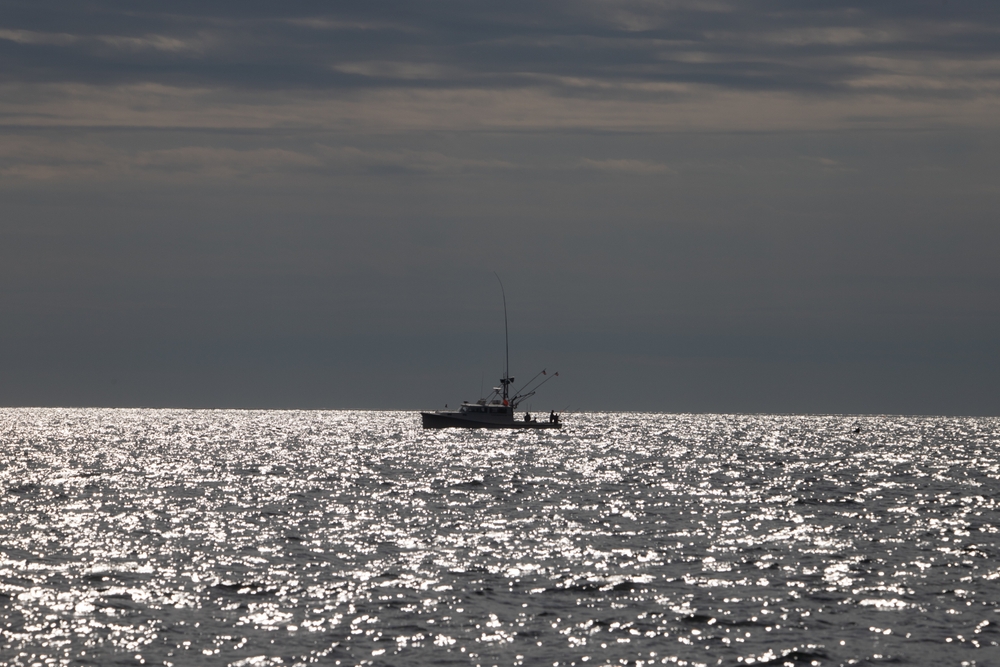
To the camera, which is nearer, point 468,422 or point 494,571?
point 494,571

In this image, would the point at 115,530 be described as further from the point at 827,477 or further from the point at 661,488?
the point at 827,477

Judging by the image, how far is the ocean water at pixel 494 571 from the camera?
3025cm

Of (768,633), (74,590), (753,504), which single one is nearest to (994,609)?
(768,633)

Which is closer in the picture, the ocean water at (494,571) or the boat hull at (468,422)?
the ocean water at (494,571)

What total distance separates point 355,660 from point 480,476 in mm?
63125

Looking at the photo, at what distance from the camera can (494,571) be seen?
42.1m

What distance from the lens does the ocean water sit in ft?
99.2

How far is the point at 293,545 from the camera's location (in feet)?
160

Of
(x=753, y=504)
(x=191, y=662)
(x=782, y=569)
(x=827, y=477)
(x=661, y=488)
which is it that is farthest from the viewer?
(x=827, y=477)

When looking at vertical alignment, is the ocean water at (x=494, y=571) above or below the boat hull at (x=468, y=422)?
below

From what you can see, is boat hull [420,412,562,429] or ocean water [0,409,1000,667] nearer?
ocean water [0,409,1000,667]

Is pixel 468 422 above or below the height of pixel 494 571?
above

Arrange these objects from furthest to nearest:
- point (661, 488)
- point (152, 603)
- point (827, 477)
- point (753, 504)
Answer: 1. point (827, 477)
2. point (661, 488)
3. point (753, 504)
4. point (152, 603)

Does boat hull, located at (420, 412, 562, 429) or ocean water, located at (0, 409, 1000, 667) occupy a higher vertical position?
boat hull, located at (420, 412, 562, 429)
